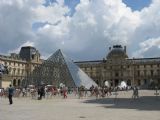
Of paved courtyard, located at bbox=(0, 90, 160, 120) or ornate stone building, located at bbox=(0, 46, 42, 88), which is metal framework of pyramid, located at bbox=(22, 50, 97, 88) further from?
ornate stone building, located at bbox=(0, 46, 42, 88)

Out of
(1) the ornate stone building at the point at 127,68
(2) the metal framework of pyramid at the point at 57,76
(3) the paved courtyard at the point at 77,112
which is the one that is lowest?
(3) the paved courtyard at the point at 77,112

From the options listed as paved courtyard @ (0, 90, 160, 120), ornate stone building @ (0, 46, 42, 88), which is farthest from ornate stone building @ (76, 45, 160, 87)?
paved courtyard @ (0, 90, 160, 120)

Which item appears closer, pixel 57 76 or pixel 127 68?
pixel 57 76

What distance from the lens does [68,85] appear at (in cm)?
5638

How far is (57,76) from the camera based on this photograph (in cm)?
5838

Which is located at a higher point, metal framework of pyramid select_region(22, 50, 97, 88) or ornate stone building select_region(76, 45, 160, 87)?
ornate stone building select_region(76, 45, 160, 87)

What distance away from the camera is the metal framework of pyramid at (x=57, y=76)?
5706 centimetres

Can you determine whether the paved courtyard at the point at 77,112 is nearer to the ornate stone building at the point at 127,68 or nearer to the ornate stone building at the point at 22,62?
the ornate stone building at the point at 22,62

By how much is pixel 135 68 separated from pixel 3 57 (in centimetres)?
5303

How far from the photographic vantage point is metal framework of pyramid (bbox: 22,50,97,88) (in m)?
57.1

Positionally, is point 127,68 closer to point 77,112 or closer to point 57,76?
point 57,76

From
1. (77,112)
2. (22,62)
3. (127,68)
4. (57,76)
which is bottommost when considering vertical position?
(77,112)

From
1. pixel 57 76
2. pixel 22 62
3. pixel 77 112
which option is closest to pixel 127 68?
pixel 22 62

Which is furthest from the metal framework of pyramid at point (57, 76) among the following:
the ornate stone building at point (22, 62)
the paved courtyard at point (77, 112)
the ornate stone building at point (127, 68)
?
the ornate stone building at point (127, 68)
